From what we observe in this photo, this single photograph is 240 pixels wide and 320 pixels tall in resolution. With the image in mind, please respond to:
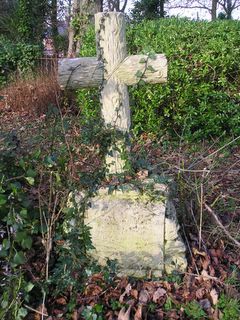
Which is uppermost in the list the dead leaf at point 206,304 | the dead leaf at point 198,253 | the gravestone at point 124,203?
the gravestone at point 124,203

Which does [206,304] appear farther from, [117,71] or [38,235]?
[117,71]

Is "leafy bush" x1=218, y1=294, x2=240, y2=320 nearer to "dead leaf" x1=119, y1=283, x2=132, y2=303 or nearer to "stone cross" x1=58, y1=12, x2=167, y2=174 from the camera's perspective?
"dead leaf" x1=119, y1=283, x2=132, y2=303

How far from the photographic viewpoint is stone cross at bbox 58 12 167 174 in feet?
8.02

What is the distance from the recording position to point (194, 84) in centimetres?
508

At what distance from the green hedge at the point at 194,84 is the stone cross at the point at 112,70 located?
2.42m

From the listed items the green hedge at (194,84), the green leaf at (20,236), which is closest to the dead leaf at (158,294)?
the green leaf at (20,236)

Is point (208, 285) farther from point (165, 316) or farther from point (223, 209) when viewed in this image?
point (223, 209)

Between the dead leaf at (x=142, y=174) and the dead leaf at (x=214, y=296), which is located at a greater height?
the dead leaf at (x=142, y=174)

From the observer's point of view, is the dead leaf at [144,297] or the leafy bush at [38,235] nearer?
the leafy bush at [38,235]

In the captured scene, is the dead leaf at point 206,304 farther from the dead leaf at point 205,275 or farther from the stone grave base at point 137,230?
the stone grave base at point 137,230

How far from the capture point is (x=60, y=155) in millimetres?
2635

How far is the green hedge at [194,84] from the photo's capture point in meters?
5.00

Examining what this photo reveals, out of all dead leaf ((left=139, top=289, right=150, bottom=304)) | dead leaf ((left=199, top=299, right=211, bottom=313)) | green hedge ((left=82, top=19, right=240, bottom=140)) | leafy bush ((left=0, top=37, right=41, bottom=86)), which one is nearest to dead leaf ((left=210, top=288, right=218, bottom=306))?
dead leaf ((left=199, top=299, right=211, bottom=313))

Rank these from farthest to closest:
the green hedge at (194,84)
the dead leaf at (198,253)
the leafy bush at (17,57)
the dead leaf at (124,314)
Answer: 1. the leafy bush at (17,57)
2. the green hedge at (194,84)
3. the dead leaf at (198,253)
4. the dead leaf at (124,314)
